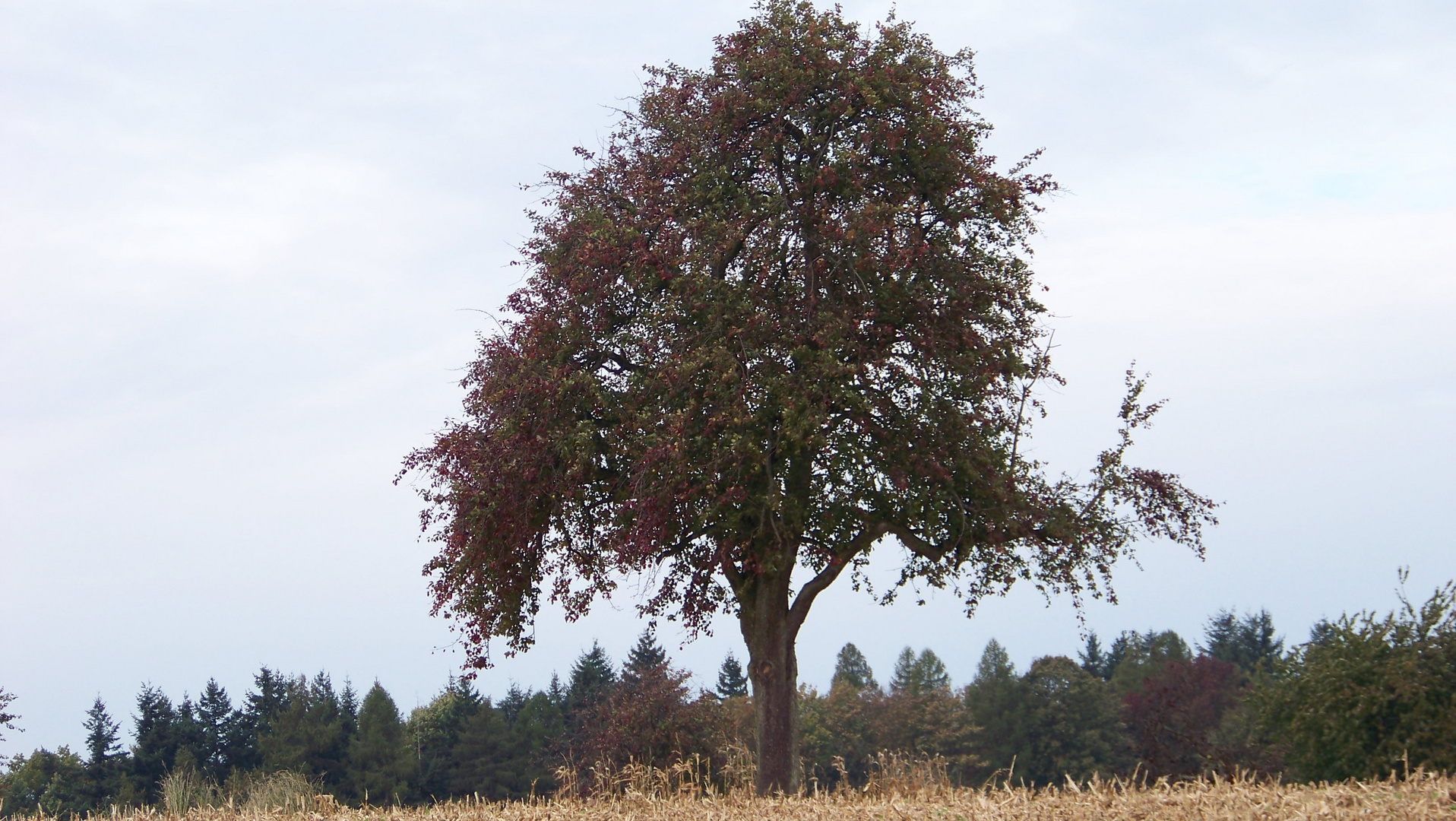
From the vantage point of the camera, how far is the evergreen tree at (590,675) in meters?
77.4

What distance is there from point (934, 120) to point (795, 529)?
603 cm

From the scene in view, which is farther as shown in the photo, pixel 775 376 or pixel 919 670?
pixel 919 670

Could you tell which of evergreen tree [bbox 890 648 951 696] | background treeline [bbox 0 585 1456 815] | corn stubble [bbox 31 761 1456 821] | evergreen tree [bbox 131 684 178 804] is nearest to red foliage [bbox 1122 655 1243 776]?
background treeline [bbox 0 585 1456 815]

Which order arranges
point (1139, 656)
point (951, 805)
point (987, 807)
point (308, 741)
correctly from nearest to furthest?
point (987, 807), point (951, 805), point (308, 741), point (1139, 656)

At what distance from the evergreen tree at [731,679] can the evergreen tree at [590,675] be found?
12.4m

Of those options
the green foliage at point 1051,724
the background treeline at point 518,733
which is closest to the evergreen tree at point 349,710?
the background treeline at point 518,733

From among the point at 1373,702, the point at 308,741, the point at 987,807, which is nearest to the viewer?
the point at 987,807

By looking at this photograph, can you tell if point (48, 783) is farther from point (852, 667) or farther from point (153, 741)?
point (852, 667)

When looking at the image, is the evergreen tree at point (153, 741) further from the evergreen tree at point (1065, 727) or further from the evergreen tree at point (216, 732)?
the evergreen tree at point (1065, 727)

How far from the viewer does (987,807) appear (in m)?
8.94

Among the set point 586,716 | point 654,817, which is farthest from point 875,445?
point 586,716

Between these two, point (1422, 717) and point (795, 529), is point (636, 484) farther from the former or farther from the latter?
point (1422, 717)

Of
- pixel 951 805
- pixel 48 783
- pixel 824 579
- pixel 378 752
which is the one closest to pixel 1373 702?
pixel 824 579

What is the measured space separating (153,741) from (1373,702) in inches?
2776
